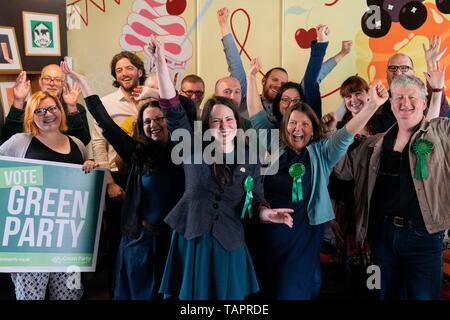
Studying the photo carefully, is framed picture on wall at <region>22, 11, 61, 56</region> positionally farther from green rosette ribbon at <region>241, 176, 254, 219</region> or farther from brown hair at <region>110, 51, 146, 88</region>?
green rosette ribbon at <region>241, 176, 254, 219</region>

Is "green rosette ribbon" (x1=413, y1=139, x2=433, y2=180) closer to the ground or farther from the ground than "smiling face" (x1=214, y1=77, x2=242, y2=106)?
closer to the ground

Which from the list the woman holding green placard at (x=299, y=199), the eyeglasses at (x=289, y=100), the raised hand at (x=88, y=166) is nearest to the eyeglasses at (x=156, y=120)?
the raised hand at (x=88, y=166)

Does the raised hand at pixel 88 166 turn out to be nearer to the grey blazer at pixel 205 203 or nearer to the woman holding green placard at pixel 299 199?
the grey blazer at pixel 205 203

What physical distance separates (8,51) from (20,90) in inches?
14.1

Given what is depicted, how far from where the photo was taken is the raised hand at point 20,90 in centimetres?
281

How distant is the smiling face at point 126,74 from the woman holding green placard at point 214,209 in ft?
2.46

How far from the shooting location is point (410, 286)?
237 cm

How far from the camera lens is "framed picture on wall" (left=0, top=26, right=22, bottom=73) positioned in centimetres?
297

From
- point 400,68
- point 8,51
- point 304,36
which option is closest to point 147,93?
point 8,51

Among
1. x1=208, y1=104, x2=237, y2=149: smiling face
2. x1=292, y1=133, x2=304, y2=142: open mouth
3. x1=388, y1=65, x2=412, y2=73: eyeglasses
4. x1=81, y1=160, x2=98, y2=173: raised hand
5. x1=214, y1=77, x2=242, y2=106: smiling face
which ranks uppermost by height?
x1=388, y1=65, x2=412, y2=73: eyeglasses

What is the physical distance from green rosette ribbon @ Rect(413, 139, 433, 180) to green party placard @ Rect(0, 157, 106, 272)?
1.65m

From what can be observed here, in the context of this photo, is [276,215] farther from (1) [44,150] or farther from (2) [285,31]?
(2) [285,31]

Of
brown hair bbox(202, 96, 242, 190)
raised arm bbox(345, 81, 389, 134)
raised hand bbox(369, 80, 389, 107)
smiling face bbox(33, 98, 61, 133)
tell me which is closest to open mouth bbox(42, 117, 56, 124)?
smiling face bbox(33, 98, 61, 133)
